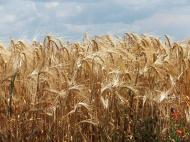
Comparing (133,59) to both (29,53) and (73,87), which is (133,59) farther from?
(29,53)

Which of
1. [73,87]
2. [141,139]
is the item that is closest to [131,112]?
[141,139]

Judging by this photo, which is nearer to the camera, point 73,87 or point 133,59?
point 73,87

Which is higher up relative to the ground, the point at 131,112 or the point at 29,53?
the point at 29,53

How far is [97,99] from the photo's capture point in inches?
213

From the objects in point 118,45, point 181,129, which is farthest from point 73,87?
point 118,45

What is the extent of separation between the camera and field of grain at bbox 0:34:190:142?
5.34 metres

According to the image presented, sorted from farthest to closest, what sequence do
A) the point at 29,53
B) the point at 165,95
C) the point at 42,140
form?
the point at 29,53 < the point at 42,140 < the point at 165,95

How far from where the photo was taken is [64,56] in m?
6.43

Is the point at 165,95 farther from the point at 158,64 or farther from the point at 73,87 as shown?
the point at 73,87

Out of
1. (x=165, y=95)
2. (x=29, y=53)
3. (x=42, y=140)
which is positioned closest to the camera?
(x=165, y=95)

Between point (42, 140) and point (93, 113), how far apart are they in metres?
0.63

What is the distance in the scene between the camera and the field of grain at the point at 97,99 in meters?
5.34

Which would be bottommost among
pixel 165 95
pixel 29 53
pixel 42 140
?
pixel 42 140

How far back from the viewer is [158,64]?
5.58m
